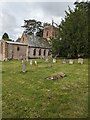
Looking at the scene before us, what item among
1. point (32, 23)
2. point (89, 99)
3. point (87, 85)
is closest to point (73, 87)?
point (87, 85)

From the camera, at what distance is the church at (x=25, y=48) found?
155 ft

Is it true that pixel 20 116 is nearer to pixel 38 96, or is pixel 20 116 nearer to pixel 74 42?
pixel 38 96

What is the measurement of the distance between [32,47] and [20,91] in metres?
42.2

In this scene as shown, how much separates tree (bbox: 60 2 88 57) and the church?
19.5 m

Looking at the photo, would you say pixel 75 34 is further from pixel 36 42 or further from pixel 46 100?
pixel 36 42

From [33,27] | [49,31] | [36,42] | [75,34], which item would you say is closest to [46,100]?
[75,34]

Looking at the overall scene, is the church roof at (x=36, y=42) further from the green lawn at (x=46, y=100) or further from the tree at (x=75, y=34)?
the green lawn at (x=46, y=100)

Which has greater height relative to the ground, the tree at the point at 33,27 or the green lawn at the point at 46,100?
the tree at the point at 33,27

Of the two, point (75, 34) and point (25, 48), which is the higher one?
point (75, 34)

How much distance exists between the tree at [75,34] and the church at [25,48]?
19.5 m

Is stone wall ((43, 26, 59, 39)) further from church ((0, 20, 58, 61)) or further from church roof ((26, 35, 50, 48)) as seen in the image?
church roof ((26, 35, 50, 48))

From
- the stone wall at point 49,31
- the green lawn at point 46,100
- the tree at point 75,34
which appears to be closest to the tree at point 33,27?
the stone wall at point 49,31

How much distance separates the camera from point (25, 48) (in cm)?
5134

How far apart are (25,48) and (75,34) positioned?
79.7 feet
